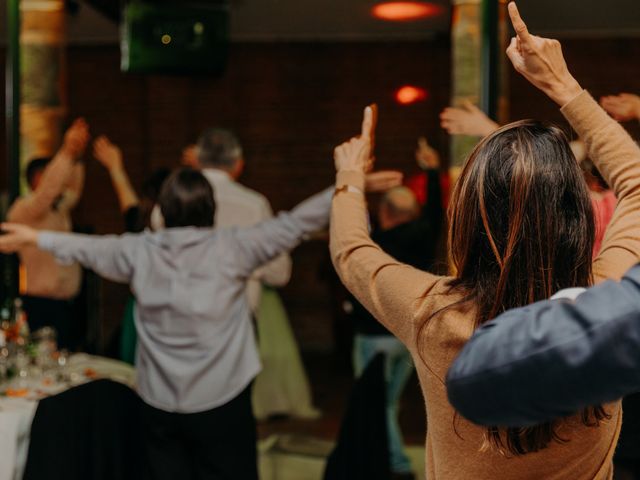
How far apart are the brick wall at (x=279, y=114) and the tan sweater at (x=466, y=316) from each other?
20.3 feet

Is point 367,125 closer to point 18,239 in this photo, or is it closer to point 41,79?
point 18,239

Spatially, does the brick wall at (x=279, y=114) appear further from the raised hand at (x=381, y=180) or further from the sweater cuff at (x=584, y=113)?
the sweater cuff at (x=584, y=113)

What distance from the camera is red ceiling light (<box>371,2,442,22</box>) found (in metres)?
6.17

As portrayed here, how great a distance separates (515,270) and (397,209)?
9.04ft

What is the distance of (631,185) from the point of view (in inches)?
50.0

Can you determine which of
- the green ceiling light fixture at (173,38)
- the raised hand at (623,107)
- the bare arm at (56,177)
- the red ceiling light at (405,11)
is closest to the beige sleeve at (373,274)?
the raised hand at (623,107)

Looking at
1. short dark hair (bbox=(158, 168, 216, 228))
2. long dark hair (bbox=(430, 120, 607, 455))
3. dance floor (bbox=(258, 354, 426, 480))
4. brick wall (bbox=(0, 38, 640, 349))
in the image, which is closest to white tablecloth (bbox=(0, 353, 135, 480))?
short dark hair (bbox=(158, 168, 216, 228))

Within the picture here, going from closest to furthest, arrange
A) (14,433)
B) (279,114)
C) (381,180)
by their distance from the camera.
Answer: (381,180)
(14,433)
(279,114)

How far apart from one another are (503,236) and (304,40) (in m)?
6.74

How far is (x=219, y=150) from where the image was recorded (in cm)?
363

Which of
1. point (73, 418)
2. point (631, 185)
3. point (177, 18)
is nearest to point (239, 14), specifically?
point (177, 18)

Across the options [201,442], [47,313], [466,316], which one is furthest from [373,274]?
[47,313]

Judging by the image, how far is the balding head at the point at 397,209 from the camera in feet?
12.6

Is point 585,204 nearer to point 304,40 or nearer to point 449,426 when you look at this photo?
point 449,426
